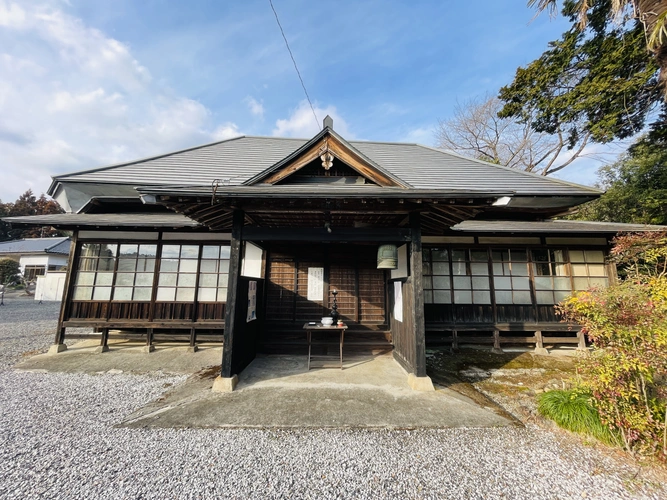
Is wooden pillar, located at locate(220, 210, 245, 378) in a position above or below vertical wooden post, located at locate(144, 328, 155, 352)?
above

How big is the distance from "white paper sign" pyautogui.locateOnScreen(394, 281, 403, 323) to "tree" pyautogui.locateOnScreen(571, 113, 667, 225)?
1139 centimetres

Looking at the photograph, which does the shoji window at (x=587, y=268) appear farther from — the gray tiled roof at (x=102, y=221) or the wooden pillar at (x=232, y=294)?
the gray tiled roof at (x=102, y=221)

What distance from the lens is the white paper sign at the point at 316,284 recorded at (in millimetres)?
6105

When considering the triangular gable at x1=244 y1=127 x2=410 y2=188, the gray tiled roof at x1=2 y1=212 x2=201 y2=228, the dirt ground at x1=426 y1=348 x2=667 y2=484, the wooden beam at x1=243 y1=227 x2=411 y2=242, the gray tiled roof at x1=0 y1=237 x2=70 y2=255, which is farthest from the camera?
the gray tiled roof at x1=0 y1=237 x2=70 y2=255

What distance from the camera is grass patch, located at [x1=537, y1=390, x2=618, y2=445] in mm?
2760

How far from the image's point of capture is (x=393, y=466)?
7.80 ft

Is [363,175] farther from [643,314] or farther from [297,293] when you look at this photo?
[643,314]

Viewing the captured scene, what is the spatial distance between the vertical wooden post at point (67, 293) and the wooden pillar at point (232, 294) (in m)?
4.80

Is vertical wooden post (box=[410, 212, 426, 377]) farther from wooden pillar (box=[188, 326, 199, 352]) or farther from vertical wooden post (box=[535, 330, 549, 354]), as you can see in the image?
wooden pillar (box=[188, 326, 199, 352])

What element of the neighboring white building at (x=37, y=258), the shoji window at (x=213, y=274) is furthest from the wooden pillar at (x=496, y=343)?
the neighboring white building at (x=37, y=258)

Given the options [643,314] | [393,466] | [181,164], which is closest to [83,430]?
[393,466]

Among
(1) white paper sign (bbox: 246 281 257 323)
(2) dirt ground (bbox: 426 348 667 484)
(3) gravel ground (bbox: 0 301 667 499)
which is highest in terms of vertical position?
(1) white paper sign (bbox: 246 281 257 323)

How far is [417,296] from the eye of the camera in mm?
4035

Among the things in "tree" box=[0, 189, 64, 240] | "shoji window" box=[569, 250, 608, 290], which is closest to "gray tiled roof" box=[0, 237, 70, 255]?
"tree" box=[0, 189, 64, 240]
